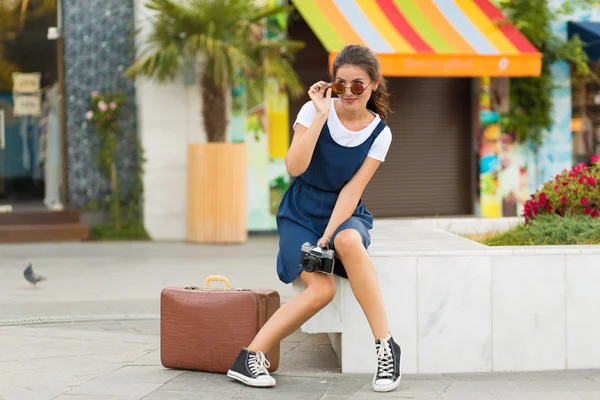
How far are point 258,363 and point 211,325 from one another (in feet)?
1.19

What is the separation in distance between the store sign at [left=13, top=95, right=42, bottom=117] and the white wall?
144 centimetres

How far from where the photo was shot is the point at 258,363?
188 inches

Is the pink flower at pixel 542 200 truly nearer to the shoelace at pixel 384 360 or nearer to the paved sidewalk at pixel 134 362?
the paved sidewalk at pixel 134 362

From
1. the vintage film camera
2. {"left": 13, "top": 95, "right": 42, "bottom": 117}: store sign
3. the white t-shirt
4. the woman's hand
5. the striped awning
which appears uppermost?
the striped awning

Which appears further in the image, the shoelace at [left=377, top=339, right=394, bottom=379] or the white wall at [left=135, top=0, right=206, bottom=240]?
the white wall at [left=135, top=0, right=206, bottom=240]

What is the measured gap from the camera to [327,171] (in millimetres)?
5047

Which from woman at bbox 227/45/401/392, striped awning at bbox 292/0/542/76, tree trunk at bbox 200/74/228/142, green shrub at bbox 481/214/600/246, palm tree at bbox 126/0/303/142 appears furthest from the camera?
tree trunk at bbox 200/74/228/142

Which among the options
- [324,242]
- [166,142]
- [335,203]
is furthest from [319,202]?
[166,142]

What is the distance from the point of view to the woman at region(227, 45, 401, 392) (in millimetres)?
4781

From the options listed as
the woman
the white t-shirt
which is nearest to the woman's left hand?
the woman

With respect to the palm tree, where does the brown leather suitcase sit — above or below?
below

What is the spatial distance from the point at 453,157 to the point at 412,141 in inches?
27.0

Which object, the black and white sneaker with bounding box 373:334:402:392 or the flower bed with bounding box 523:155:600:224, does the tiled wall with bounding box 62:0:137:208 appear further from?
the black and white sneaker with bounding box 373:334:402:392

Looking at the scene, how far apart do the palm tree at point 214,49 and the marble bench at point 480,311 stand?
6918mm
